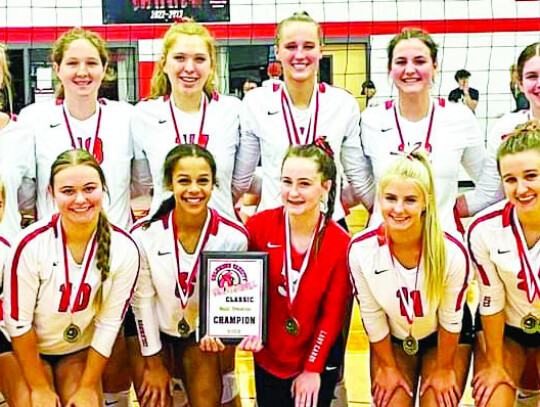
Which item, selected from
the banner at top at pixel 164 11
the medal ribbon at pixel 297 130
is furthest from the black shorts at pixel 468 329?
the banner at top at pixel 164 11

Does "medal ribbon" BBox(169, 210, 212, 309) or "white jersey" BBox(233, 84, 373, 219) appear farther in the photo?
"white jersey" BBox(233, 84, 373, 219)

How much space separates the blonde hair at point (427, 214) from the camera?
2.87 m

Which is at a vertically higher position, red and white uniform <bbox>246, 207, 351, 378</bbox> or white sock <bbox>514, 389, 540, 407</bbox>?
red and white uniform <bbox>246, 207, 351, 378</bbox>

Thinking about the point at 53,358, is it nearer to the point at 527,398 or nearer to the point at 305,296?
the point at 305,296

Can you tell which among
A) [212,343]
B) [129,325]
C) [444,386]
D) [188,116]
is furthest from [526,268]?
[129,325]

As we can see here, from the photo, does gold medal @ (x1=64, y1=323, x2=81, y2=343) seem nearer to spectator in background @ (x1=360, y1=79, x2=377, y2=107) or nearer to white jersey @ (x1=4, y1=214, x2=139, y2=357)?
white jersey @ (x1=4, y1=214, x2=139, y2=357)

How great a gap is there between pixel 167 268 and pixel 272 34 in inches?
315

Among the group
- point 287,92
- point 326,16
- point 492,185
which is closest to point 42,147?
point 287,92

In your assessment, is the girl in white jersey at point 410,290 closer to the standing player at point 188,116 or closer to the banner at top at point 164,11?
the standing player at point 188,116

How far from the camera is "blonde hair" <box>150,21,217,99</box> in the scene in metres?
3.28

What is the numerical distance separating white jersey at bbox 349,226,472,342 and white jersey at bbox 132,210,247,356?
0.44 metres

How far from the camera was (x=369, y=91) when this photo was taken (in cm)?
954

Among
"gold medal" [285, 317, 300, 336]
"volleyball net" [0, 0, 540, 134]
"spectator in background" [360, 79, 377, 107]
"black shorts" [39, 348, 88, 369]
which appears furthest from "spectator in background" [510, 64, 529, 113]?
"volleyball net" [0, 0, 540, 134]

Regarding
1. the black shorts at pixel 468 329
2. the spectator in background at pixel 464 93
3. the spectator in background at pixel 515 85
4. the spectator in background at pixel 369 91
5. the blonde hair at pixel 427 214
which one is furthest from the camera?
the spectator in background at pixel 464 93
